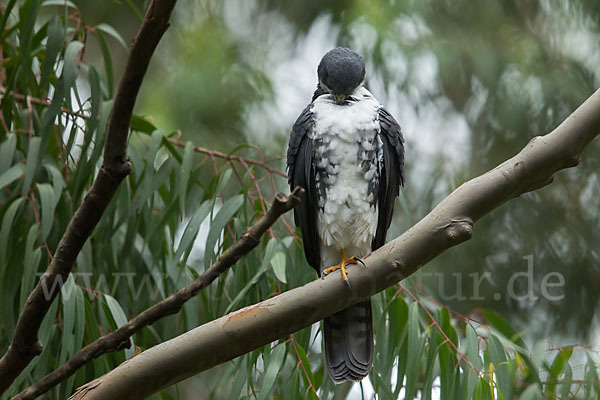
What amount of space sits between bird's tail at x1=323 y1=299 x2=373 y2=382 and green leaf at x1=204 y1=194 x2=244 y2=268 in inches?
19.1

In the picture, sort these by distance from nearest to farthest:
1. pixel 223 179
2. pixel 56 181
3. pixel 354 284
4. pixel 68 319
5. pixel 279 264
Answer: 1. pixel 354 284
2. pixel 68 319
3. pixel 279 264
4. pixel 56 181
5. pixel 223 179

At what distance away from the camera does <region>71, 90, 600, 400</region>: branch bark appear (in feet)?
5.68

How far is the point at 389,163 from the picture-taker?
8.41 feet

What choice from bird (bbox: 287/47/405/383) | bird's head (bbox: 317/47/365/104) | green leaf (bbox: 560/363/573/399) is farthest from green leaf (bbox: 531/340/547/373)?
bird's head (bbox: 317/47/365/104)

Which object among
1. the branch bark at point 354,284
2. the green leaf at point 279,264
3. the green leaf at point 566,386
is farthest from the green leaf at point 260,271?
the green leaf at point 566,386

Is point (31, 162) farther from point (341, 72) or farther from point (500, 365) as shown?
point (500, 365)

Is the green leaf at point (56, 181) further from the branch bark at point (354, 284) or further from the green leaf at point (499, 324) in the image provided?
the green leaf at point (499, 324)

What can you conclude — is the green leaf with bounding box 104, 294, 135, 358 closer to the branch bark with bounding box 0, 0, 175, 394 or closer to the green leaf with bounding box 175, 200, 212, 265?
the green leaf with bounding box 175, 200, 212, 265

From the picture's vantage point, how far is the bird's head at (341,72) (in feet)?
8.24

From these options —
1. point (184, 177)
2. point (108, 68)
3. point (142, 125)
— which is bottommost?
point (184, 177)

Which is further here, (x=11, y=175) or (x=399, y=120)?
(x=399, y=120)

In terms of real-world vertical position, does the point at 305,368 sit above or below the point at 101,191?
below

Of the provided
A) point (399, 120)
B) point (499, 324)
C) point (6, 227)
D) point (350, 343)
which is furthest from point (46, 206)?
point (399, 120)

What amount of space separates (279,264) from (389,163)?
1.75 feet
